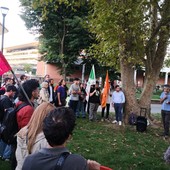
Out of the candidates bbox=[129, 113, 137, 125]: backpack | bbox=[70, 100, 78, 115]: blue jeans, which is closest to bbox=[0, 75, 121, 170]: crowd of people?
bbox=[70, 100, 78, 115]: blue jeans

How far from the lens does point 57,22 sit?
24391 mm

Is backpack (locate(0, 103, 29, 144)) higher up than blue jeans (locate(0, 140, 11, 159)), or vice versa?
backpack (locate(0, 103, 29, 144))

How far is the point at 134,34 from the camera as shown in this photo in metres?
10.6

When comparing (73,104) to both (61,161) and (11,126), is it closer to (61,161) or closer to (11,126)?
(11,126)

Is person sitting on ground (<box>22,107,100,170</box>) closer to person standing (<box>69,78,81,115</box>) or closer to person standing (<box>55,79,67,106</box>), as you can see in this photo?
person standing (<box>55,79,67,106</box>)

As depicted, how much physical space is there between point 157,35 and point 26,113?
899 centimetres

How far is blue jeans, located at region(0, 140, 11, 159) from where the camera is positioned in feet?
19.5

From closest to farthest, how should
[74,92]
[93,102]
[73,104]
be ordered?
1. [74,92]
2. [93,102]
3. [73,104]

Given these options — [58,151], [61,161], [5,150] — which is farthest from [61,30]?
[61,161]

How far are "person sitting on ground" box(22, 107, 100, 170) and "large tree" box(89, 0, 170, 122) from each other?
7.51 m

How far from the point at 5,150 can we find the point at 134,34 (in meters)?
6.74

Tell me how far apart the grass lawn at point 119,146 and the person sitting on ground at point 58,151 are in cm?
377

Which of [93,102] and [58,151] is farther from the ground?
[58,151]

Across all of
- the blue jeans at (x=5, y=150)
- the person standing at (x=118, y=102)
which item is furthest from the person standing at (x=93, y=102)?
the blue jeans at (x=5, y=150)
